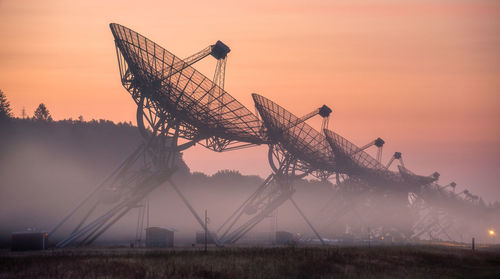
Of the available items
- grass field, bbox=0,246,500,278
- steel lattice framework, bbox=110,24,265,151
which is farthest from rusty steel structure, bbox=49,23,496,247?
grass field, bbox=0,246,500,278

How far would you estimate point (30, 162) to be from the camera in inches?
5699

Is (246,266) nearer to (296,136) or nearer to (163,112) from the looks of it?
(163,112)

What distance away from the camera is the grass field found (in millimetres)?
34844

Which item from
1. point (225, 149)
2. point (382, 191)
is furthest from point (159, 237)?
point (382, 191)

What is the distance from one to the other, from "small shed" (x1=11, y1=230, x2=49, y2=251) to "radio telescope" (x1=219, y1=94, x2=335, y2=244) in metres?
25.4

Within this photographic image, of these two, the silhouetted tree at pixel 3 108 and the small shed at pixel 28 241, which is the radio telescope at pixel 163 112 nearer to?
the small shed at pixel 28 241

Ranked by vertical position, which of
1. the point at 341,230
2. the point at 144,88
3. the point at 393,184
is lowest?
the point at 341,230

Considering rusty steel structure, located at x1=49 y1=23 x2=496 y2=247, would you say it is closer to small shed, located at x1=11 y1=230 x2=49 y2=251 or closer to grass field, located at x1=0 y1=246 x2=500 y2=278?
small shed, located at x1=11 y1=230 x2=49 y2=251

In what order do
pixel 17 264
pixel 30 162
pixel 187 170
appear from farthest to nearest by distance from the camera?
pixel 187 170 < pixel 30 162 < pixel 17 264

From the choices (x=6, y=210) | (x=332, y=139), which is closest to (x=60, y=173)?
(x=6, y=210)

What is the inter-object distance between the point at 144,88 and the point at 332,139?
43.1 meters

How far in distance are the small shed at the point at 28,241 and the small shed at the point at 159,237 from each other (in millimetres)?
12991

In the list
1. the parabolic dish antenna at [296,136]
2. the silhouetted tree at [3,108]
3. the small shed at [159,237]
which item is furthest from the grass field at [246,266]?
the silhouetted tree at [3,108]

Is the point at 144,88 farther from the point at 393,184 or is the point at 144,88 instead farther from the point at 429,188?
the point at 429,188
